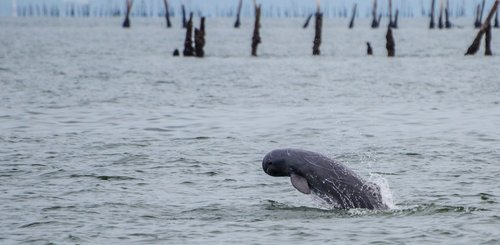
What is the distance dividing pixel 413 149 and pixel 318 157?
316 inches

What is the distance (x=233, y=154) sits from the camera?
2238 centimetres

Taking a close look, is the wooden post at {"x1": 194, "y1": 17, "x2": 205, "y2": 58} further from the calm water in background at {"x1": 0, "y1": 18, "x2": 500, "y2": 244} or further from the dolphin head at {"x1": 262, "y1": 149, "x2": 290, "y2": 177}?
the dolphin head at {"x1": 262, "y1": 149, "x2": 290, "y2": 177}

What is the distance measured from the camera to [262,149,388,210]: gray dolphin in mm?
14906

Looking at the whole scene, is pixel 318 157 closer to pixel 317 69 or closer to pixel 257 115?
pixel 257 115

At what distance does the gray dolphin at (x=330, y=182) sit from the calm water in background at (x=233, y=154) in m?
0.21

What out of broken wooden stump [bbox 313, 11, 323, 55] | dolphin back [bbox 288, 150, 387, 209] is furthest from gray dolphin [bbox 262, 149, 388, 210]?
broken wooden stump [bbox 313, 11, 323, 55]

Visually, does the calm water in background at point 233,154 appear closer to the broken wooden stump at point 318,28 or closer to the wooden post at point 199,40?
the wooden post at point 199,40

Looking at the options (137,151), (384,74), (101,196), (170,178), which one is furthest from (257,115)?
(384,74)

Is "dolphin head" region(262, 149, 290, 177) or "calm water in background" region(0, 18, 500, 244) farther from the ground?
"dolphin head" region(262, 149, 290, 177)

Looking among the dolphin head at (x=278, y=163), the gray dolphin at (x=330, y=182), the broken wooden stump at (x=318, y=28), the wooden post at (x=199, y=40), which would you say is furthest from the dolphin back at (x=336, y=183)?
the broken wooden stump at (x=318, y=28)

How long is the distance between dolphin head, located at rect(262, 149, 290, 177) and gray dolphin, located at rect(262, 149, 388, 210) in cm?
1

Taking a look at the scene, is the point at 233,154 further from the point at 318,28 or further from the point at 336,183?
the point at 318,28

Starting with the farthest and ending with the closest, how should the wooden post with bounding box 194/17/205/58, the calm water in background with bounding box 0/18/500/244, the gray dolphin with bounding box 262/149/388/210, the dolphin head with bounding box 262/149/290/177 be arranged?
the wooden post with bounding box 194/17/205/58 → the dolphin head with bounding box 262/149/290/177 → the gray dolphin with bounding box 262/149/388/210 → the calm water in background with bounding box 0/18/500/244

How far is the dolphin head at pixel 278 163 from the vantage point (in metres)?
15.5
